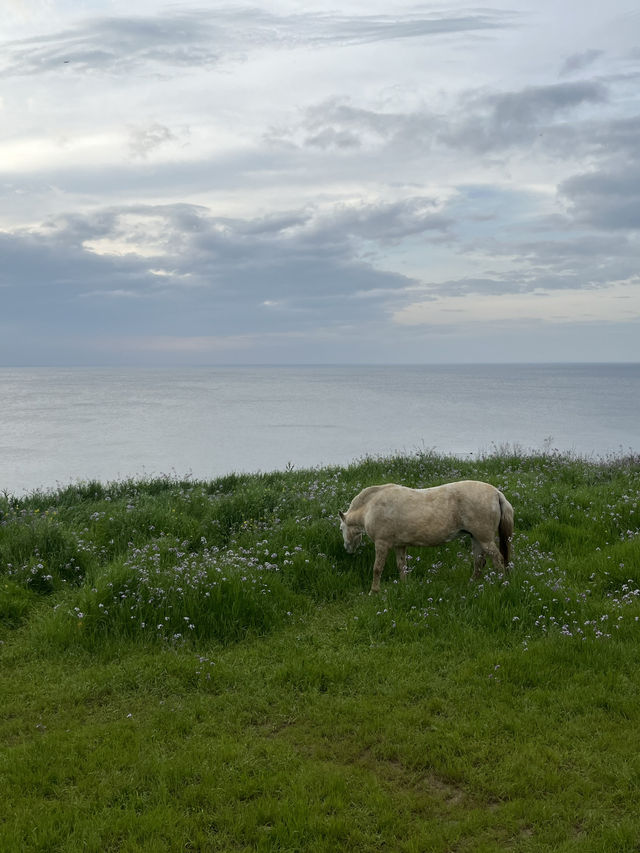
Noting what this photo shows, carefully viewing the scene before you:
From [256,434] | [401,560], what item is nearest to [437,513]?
[401,560]

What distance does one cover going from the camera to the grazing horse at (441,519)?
956cm

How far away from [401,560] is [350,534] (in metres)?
1.05

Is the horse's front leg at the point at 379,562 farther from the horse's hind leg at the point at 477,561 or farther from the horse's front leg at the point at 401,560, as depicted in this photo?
the horse's hind leg at the point at 477,561

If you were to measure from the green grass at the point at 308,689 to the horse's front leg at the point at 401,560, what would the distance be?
0.43m

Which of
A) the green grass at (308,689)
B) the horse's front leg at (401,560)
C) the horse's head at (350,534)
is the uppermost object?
the horse's head at (350,534)

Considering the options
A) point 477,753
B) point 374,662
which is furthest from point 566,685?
point 374,662

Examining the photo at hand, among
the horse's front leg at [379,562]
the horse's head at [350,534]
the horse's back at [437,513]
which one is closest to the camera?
the horse's back at [437,513]

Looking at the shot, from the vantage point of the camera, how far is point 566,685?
290 inches

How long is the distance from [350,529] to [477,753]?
15.9 ft

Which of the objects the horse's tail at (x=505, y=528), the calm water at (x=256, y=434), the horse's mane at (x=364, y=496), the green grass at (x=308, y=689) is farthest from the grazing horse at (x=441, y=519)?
the calm water at (x=256, y=434)

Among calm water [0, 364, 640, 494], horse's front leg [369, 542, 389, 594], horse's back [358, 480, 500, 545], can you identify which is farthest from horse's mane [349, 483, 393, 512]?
calm water [0, 364, 640, 494]

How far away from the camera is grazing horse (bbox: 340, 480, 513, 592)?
9562 mm

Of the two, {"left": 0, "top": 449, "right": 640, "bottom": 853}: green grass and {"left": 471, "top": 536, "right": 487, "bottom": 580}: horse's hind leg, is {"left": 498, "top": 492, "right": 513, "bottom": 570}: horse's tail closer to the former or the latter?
{"left": 471, "top": 536, "right": 487, "bottom": 580}: horse's hind leg

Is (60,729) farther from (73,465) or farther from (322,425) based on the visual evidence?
(322,425)
